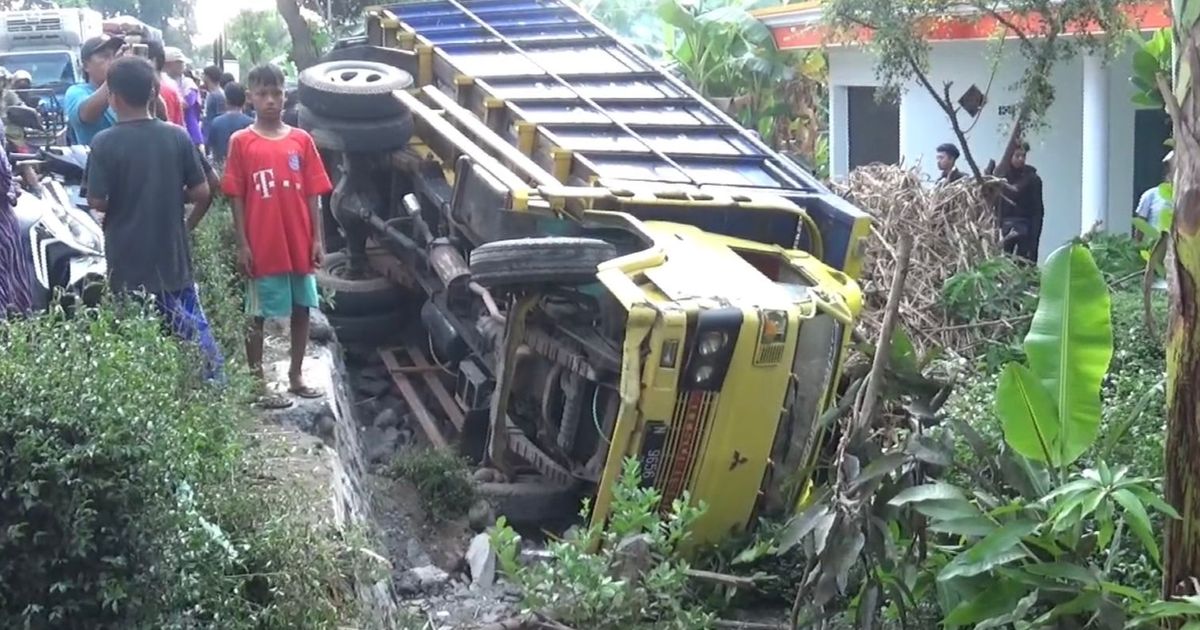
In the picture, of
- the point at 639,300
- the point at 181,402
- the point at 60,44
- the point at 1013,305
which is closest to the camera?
the point at 181,402

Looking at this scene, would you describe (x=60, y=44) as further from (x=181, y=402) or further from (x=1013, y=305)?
(x=181, y=402)

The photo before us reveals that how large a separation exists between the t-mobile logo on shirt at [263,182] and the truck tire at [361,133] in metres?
2.71

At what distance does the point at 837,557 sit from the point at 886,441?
6.35 ft

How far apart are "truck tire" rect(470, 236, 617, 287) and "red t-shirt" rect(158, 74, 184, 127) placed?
10.9 feet

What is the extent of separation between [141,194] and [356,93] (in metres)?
3.29

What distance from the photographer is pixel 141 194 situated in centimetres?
540

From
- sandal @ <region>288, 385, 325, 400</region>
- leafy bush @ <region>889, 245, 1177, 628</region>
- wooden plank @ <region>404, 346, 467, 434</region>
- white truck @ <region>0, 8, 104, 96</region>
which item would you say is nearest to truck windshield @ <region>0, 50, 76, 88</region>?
white truck @ <region>0, 8, 104, 96</region>

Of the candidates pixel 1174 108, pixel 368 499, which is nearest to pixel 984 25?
pixel 368 499

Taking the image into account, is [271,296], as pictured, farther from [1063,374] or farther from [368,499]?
[1063,374]

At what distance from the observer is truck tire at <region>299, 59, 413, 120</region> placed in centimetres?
Answer: 856

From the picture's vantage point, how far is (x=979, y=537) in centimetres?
441

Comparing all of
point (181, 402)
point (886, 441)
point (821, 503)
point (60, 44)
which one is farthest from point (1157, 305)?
point (60, 44)

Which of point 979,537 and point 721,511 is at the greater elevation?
point 979,537

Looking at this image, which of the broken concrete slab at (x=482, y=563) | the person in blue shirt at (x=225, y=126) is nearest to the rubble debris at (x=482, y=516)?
the broken concrete slab at (x=482, y=563)
